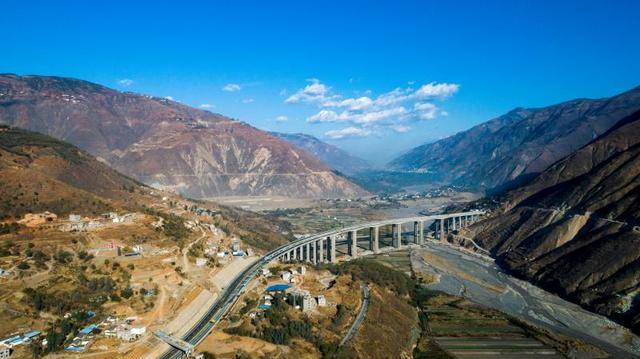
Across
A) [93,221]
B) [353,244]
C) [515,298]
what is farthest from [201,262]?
[515,298]

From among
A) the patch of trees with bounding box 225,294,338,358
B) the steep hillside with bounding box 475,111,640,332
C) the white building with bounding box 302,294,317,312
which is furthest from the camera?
the steep hillside with bounding box 475,111,640,332

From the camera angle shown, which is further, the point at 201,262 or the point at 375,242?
the point at 375,242

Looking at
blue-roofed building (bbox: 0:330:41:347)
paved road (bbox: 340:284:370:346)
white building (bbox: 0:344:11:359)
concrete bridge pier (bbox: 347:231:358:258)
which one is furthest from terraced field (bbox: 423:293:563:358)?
white building (bbox: 0:344:11:359)

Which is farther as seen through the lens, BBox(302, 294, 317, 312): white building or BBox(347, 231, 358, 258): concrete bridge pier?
BBox(347, 231, 358, 258): concrete bridge pier

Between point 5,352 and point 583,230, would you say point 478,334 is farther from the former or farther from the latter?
point 5,352

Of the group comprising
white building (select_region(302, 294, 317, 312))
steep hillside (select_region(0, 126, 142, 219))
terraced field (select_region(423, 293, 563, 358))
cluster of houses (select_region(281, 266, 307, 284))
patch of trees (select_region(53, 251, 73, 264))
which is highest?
steep hillside (select_region(0, 126, 142, 219))

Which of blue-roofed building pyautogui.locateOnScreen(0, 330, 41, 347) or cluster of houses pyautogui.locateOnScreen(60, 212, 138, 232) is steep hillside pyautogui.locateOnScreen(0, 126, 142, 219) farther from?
Result: blue-roofed building pyautogui.locateOnScreen(0, 330, 41, 347)

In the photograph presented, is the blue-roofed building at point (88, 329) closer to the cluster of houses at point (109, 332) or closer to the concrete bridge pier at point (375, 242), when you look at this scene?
the cluster of houses at point (109, 332)
